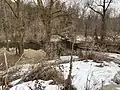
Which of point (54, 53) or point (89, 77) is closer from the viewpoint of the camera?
point (89, 77)

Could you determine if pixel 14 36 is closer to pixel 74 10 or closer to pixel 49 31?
pixel 49 31

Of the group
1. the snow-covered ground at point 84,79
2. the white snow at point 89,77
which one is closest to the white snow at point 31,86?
the snow-covered ground at point 84,79

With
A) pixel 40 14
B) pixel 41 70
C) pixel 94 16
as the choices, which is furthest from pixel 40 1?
pixel 94 16

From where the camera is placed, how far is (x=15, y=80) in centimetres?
676

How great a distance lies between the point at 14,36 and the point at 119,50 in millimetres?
9365

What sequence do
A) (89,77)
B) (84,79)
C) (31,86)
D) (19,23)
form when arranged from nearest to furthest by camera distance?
(31,86)
(84,79)
(89,77)
(19,23)

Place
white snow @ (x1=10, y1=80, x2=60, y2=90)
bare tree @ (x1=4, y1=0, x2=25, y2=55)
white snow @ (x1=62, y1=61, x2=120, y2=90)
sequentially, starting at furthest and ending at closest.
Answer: bare tree @ (x1=4, y1=0, x2=25, y2=55) → white snow @ (x1=62, y1=61, x2=120, y2=90) → white snow @ (x1=10, y1=80, x2=60, y2=90)

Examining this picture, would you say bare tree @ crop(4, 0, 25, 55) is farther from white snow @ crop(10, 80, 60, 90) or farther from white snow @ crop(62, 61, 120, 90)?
white snow @ crop(10, 80, 60, 90)

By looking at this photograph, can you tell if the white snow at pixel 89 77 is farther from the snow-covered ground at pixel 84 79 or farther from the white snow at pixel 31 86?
the white snow at pixel 31 86

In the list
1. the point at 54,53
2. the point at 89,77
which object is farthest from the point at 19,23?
the point at 89,77

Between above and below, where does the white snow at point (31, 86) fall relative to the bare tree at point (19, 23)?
below

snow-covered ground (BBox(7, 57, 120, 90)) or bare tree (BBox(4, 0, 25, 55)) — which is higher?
bare tree (BBox(4, 0, 25, 55))

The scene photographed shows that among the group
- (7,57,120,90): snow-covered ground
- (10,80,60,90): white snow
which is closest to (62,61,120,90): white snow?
(7,57,120,90): snow-covered ground

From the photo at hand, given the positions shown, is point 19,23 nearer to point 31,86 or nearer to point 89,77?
point 89,77
